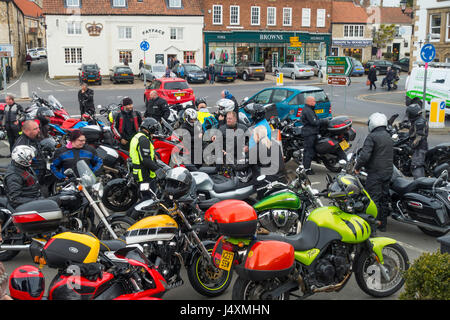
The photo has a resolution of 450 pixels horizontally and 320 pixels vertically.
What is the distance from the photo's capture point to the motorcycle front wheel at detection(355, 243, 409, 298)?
5270mm

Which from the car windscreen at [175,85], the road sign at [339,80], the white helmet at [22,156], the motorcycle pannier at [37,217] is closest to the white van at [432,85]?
the road sign at [339,80]

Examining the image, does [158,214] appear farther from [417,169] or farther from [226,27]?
[226,27]

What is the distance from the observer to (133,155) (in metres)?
7.36

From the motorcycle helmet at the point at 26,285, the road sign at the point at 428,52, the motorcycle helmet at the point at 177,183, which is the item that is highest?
the road sign at the point at 428,52

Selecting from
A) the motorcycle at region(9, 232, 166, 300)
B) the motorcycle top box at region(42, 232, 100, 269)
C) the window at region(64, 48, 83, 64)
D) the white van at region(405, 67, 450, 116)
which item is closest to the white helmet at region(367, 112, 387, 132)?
the motorcycle at region(9, 232, 166, 300)

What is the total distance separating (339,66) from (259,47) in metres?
30.8

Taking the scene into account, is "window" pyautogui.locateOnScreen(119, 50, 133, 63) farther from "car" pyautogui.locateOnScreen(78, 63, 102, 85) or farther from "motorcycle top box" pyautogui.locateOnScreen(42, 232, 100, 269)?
"motorcycle top box" pyautogui.locateOnScreen(42, 232, 100, 269)

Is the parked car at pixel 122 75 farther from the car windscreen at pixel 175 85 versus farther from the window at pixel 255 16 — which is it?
the window at pixel 255 16

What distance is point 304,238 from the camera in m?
4.88

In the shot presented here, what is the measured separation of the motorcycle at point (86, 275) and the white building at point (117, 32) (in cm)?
4135

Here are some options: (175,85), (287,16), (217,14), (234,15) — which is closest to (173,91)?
(175,85)

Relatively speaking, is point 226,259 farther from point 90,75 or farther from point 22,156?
point 90,75

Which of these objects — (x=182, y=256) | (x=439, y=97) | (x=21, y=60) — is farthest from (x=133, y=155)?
(x=21, y=60)

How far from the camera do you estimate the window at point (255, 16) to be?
4922cm
